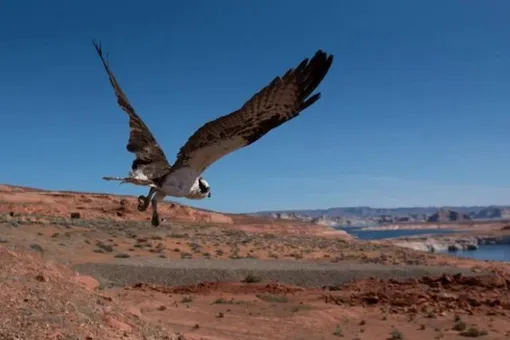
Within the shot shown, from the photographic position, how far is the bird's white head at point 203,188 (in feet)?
20.6

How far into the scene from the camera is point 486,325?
16609 millimetres

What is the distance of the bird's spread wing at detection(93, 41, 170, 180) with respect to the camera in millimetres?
6531

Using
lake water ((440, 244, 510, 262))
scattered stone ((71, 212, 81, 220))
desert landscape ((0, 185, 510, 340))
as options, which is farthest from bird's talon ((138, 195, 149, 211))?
lake water ((440, 244, 510, 262))

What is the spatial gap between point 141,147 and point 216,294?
13.9 metres

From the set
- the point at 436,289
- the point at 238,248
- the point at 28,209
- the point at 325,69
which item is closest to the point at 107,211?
the point at 28,209

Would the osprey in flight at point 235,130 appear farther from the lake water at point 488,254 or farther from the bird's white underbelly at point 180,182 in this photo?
the lake water at point 488,254

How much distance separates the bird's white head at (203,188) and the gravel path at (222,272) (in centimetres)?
1424

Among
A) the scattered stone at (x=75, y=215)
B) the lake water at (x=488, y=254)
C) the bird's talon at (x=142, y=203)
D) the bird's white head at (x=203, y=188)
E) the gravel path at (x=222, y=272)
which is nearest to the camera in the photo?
the bird's talon at (x=142, y=203)

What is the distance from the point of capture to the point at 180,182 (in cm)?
619

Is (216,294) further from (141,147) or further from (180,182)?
(180,182)

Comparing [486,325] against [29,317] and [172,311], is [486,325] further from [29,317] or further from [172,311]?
[29,317]

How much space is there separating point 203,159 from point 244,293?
49.5 feet

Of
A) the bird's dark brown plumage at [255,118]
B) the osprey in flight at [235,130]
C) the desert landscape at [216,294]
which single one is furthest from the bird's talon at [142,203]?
the desert landscape at [216,294]

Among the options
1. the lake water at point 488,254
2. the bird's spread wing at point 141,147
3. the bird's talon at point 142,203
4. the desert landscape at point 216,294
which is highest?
the bird's spread wing at point 141,147
